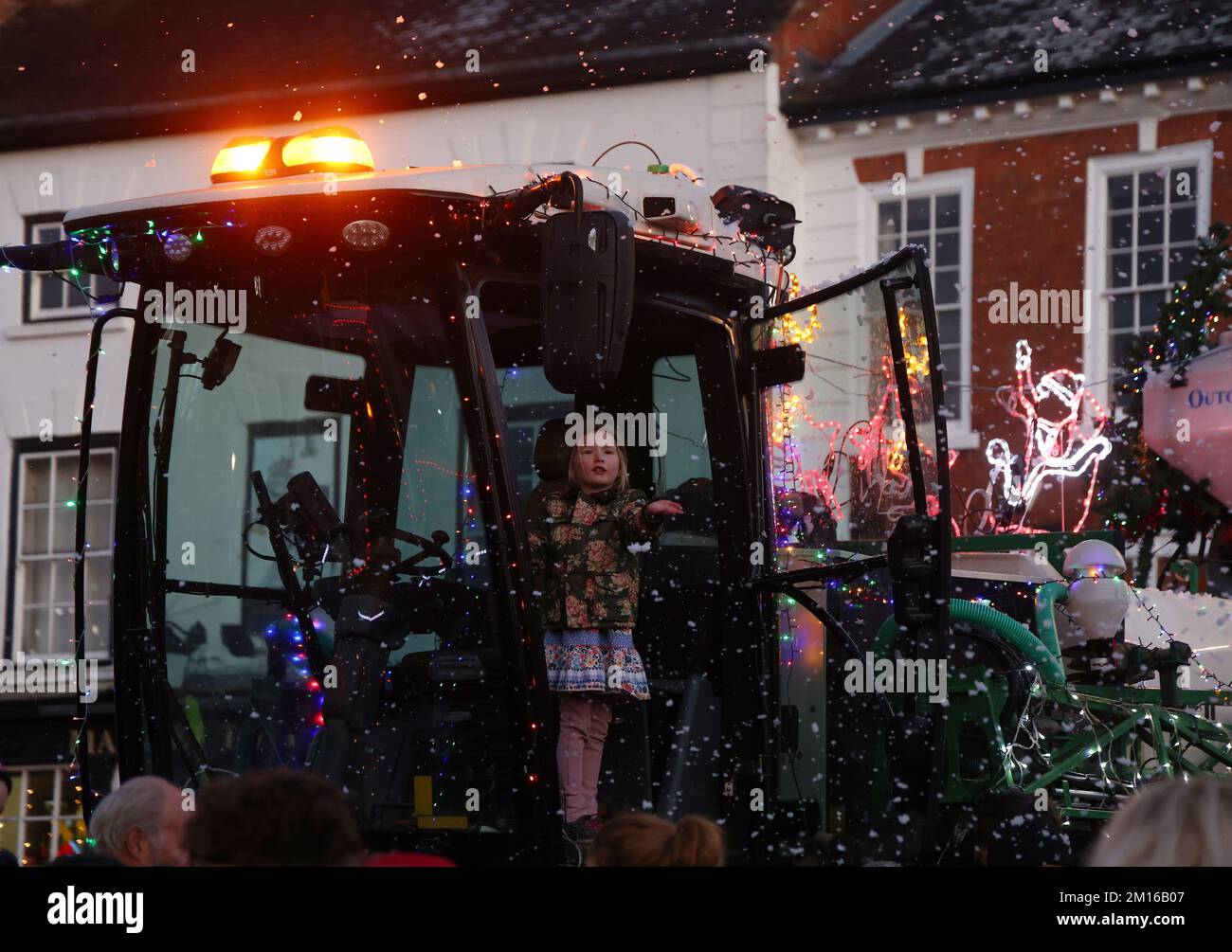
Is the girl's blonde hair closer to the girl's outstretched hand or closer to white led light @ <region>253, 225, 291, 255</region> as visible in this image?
the girl's outstretched hand

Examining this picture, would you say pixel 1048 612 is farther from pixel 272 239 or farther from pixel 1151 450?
pixel 1151 450

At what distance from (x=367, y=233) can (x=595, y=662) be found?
4.35 feet

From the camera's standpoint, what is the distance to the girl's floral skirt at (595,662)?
475 centimetres

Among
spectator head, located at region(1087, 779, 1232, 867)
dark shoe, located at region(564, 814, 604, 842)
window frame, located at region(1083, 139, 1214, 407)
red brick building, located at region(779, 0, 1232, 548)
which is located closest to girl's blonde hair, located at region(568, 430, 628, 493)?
dark shoe, located at region(564, 814, 604, 842)

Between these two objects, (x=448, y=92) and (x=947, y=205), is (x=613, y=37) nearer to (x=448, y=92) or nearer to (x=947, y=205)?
(x=448, y=92)

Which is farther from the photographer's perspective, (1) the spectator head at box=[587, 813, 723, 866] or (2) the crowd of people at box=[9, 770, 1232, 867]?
(1) the spectator head at box=[587, 813, 723, 866]

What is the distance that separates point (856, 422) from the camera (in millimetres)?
5160

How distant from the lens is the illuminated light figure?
10.9m

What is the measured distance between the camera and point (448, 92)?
14984mm

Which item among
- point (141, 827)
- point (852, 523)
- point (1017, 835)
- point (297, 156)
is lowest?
point (1017, 835)

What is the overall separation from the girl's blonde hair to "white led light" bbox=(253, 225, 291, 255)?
1.00 meters

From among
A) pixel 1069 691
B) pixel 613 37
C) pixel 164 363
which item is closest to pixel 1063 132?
pixel 613 37

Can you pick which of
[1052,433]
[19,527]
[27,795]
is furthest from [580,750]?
[19,527]

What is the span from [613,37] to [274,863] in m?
13.0
